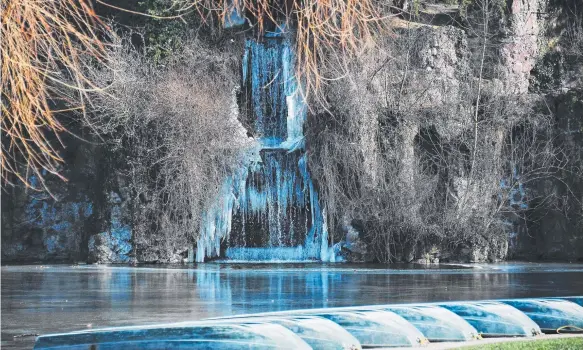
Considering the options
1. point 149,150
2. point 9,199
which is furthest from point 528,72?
point 9,199

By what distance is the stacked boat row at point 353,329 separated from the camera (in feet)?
31.0

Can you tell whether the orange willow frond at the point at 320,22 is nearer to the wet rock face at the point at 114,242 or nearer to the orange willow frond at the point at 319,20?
the orange willow frond at the point at 319,20

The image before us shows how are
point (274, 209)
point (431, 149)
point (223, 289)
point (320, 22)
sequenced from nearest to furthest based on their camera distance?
point (320, 22), point (223, 289), point (274, 209), point (431, 149)

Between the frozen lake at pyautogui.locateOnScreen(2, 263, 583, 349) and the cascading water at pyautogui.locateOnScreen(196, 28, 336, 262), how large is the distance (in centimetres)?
242

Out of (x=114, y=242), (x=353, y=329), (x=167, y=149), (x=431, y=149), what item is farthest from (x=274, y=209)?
(x=353, y=329)

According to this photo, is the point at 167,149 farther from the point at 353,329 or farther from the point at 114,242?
the point at 353,329

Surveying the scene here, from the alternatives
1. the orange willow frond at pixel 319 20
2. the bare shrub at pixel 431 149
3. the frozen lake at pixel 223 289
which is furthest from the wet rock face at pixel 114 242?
Answer: the orange willow frond at pixel 319 20

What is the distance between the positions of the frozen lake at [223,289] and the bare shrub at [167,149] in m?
2.69

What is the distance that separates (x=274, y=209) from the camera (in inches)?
1115

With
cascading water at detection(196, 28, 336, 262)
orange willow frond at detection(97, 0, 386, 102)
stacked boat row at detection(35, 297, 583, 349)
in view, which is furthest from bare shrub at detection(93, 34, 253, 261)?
orange willow frond at detection(97, 0, 386, 102)

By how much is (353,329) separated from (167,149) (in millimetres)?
18208

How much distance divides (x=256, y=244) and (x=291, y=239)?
0.93m

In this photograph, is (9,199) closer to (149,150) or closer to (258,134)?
(149,150)

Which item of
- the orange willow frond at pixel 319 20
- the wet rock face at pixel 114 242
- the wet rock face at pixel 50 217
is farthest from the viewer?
the wet rock face at pixel 50 217
